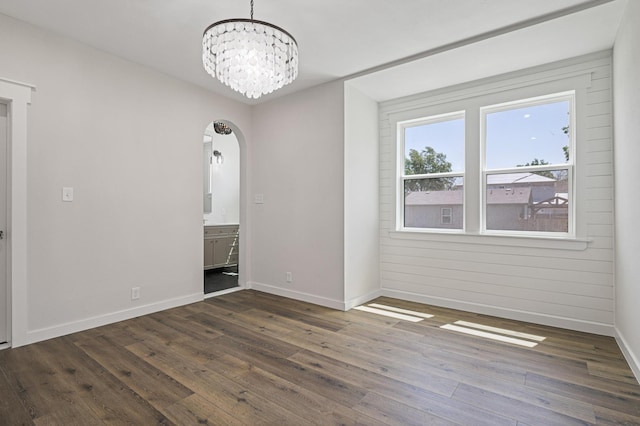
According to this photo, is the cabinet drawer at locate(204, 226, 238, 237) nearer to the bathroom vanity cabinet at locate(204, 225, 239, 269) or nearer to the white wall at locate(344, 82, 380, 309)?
the bathroom vanity cabinet at locate(204, 225, 239, 269)

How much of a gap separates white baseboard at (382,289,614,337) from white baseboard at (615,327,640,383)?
0.18 metres

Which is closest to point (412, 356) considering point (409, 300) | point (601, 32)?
point (409, 300)

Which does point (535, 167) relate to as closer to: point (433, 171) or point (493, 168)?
point (493, 168)

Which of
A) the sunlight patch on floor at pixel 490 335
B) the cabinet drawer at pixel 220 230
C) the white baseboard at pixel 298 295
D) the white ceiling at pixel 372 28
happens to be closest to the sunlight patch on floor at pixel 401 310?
the sunlight patch on floor at pixel 490 335

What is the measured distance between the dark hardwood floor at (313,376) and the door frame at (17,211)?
0.26m

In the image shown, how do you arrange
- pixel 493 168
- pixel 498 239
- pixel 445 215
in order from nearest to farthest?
pixel 498 239, pixel 493 168, pixel 445 215

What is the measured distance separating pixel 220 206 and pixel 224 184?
1.57 feet

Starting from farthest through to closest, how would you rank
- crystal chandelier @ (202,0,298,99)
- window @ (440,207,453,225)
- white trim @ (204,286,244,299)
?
white trim @ (204,286,244,299), window @ (440,207,453,225), crystal chandelier @ (202,0,298,99)

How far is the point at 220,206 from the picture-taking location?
22.3 ft

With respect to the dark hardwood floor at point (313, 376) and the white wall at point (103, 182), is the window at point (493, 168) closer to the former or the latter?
the dark hardwood floor at point (313, 376)

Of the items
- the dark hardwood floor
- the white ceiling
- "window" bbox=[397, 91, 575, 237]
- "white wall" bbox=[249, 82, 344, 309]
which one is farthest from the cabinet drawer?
"window" bbox=[397, 91, 575, 237]

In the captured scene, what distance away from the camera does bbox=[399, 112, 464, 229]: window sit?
401 centimetres

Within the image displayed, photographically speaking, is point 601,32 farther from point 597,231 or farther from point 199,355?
A: point 199,355

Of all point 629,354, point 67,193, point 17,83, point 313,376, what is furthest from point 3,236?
point 629,354
